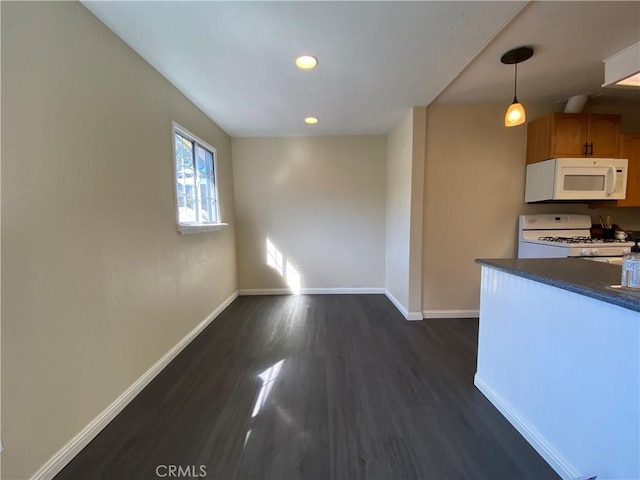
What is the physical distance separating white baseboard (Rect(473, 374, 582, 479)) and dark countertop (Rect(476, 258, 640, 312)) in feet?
2.71

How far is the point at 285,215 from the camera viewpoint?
164 inches

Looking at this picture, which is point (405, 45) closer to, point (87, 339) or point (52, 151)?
point (52, 151)

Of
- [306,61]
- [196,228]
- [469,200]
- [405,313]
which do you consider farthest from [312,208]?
[306,61]

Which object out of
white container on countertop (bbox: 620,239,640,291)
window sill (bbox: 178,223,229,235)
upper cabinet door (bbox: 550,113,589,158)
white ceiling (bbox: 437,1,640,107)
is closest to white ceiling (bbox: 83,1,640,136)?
white ceiling (bbox: 437,1,640,107)

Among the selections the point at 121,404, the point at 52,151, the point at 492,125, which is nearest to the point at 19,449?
the point at 121,404

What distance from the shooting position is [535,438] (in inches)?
55.0

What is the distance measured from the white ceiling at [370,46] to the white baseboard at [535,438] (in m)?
2.39

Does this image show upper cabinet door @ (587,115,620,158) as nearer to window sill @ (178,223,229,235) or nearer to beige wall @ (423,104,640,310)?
beige wall @ (423,104,640,310)

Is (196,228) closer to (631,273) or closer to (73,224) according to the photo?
(73,224)

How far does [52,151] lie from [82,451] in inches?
62.3

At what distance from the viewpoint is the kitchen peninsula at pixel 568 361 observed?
993 mm

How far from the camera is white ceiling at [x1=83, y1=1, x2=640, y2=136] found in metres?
1.54

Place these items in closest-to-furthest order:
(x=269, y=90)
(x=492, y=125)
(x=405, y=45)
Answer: (x=405, y=45) → (x=269, y=90) → (x=492, y=125)

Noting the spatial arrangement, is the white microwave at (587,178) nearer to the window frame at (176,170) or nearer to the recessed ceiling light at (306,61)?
the recessed ceiling light at (306,61)
